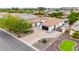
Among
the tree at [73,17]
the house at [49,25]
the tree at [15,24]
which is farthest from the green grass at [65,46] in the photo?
the tree at [73,17]

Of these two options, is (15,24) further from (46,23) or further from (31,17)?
(31,17)

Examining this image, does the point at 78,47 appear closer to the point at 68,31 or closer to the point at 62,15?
the point at 68,31

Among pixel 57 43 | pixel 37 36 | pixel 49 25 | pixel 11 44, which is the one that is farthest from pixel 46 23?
pixel 11 44

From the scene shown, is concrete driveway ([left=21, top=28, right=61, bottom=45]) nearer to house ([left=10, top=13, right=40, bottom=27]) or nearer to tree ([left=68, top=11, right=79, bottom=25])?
house ([left=10, top=13, right=40, bottom=27])

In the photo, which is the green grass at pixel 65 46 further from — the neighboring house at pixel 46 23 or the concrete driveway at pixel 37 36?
the neighboring house at pixel 46 23

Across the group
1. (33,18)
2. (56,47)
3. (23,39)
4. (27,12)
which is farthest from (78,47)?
(27,12)

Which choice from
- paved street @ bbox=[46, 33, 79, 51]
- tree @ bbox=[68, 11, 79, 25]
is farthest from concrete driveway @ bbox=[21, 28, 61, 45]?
tree @ bbox=[68, 11, 79, 25]

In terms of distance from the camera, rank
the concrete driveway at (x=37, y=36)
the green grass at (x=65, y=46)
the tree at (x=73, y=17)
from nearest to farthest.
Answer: the green grass at (x=65, y=46) → the concrete driveway at (x=37, y=36) → the tree at (x=73, y=17)
